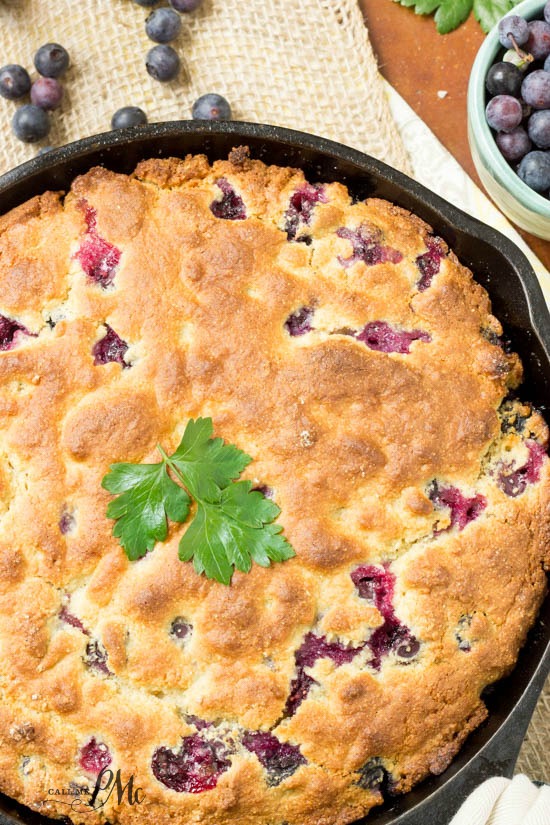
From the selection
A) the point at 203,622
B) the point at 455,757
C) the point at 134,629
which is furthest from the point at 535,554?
the point at 134,629

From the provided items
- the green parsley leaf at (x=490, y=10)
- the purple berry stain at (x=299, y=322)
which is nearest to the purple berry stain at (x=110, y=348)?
the purple berry stain at (x=299, y=322)

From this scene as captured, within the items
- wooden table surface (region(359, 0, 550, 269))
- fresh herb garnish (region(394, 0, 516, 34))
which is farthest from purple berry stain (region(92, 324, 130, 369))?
fresh herb garnish (region(394, 0, 516, 34))

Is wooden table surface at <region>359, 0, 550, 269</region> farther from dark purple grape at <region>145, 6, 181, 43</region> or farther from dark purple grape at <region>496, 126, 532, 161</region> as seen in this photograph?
dark purple grape at <region>145, 6, 181, 43</region>

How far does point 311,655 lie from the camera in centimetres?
262

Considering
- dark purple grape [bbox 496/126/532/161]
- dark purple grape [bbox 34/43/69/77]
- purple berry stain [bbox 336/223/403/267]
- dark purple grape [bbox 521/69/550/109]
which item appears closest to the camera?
purple berry stain [bbox 336/223/403/267]

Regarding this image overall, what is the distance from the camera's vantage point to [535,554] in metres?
2.78

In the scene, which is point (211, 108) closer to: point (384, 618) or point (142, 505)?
point (142, 505)

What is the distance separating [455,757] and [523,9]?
2.49 metres

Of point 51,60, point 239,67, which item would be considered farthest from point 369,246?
point 51,60

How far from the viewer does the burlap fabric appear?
11.3 feet

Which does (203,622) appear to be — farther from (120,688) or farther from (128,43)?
(128,43)

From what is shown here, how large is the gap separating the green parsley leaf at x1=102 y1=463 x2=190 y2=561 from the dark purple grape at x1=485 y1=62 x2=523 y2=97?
1.78 m

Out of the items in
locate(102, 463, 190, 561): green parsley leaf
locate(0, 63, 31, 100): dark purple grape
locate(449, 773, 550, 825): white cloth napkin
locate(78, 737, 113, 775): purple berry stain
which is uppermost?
locate(0, 63, 31, 100): dark purple grape

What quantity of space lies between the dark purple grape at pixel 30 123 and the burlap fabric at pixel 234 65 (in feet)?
0.30
